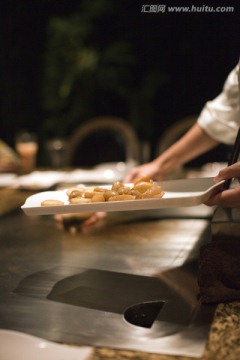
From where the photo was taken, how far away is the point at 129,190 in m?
1.12

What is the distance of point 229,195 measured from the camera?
3.37 feet

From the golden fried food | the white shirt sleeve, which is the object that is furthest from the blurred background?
the golden fried food

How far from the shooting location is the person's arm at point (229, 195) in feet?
3.36

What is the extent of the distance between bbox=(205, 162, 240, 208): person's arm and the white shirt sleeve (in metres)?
0.82

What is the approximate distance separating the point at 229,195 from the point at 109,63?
4.24 m

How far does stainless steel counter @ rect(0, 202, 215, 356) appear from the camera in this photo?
2.87 feet

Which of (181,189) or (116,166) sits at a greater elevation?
(181,189)

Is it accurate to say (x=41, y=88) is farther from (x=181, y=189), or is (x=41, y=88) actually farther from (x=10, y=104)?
(x=181, y=189)

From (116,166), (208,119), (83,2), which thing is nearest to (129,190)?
(208,119)

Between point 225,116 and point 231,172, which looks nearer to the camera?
point 231,172

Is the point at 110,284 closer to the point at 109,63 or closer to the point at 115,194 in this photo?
the point at 115,194

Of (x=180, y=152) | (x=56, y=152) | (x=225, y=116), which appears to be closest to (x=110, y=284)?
(x=180, y=152)

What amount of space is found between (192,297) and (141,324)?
12cm

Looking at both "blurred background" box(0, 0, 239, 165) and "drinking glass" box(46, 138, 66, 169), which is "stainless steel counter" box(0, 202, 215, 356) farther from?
"blurred background" box(0, 0, 239, 165)
